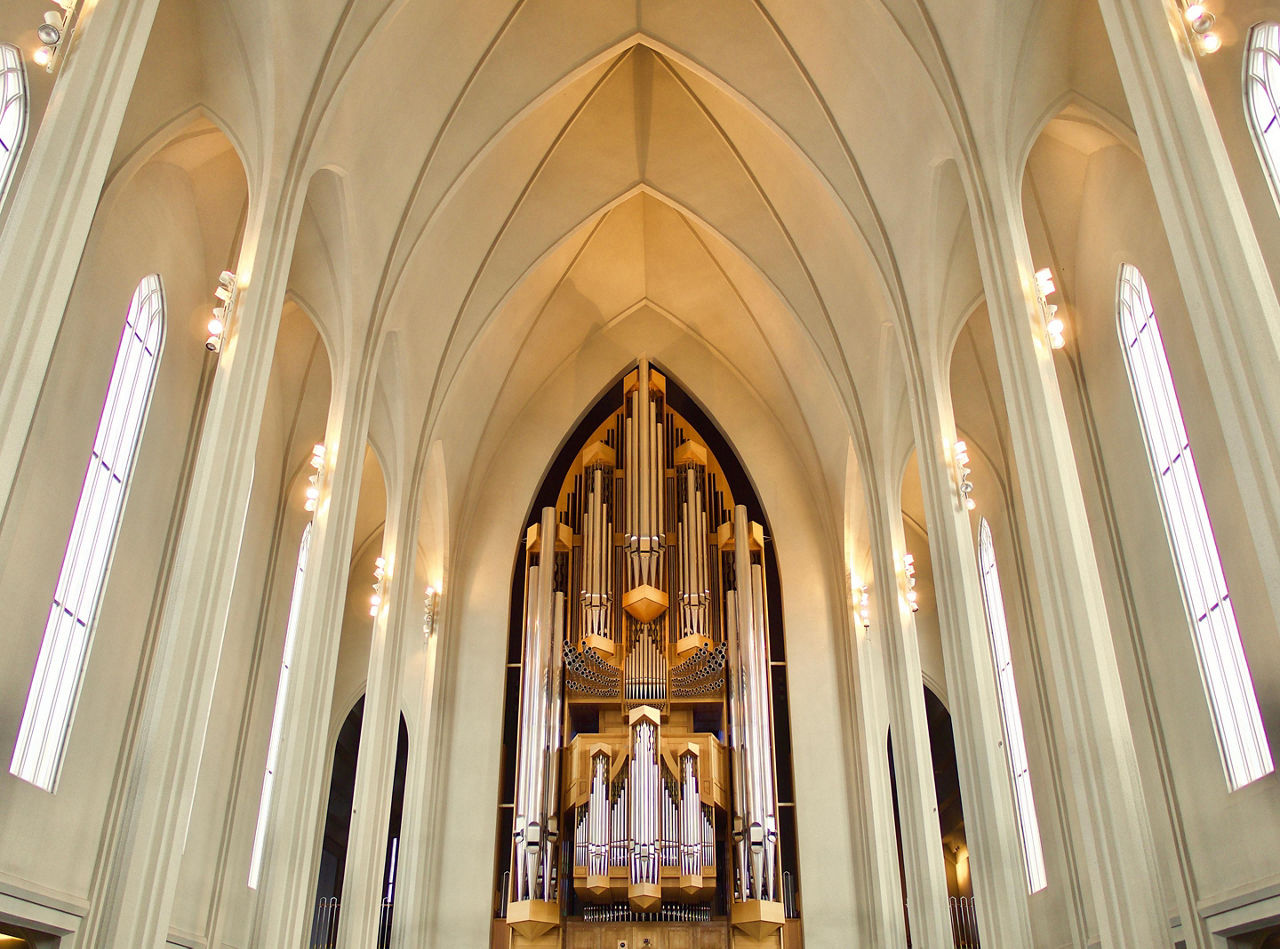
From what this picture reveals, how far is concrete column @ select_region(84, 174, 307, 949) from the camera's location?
7.61m

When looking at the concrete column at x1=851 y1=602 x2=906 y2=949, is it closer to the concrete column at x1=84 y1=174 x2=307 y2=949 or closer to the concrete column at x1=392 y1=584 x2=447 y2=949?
the concrete column at x1=392 y1=584 x2=447 y2=949

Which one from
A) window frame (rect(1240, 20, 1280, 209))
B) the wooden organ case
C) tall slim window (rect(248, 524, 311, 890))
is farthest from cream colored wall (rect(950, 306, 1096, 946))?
tall slim window (rect(248, 524, 311, 890))

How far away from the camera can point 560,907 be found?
15648mm

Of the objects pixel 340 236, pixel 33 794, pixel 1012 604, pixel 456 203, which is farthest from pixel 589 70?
pixel 33 794

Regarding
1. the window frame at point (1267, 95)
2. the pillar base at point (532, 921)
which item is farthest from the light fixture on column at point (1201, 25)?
the pillar base at point (532, 921)

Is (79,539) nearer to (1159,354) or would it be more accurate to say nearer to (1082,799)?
(1082,799)

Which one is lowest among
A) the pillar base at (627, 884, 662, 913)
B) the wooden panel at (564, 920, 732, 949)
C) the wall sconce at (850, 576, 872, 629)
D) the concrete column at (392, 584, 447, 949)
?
the wooden panel at (564, 920, 732, 949)

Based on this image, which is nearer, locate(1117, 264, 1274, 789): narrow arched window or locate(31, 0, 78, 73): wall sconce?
locate(31, 0, 78, 73): wall sconce

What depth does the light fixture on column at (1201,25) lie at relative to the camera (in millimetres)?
6703

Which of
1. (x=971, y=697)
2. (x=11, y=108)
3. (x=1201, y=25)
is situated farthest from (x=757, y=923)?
(x=11, y=108)

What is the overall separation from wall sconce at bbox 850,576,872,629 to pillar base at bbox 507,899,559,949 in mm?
6526

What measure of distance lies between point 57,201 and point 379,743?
27.7ft

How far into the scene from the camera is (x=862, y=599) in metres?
17.6

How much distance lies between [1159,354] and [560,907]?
11061mm
